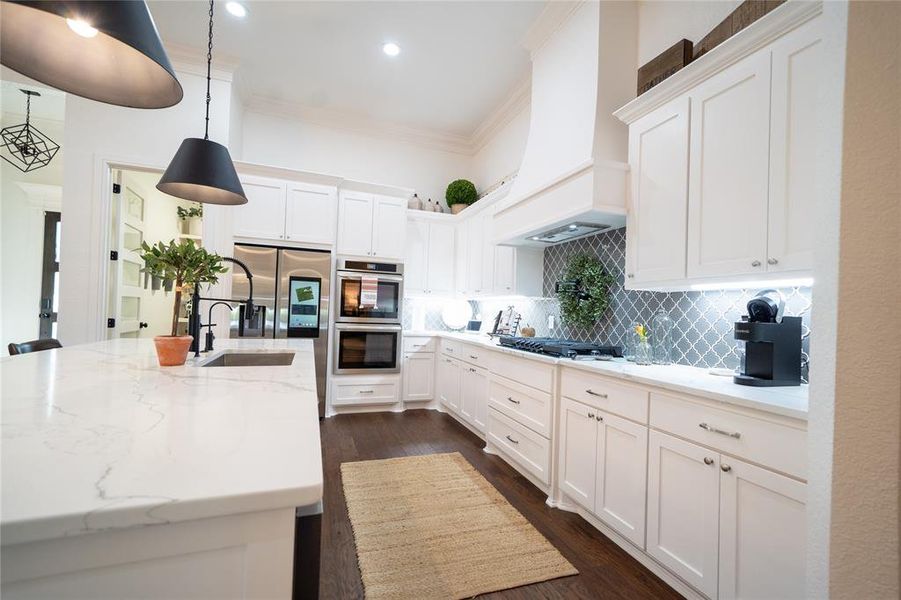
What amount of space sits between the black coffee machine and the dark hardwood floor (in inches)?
38.6

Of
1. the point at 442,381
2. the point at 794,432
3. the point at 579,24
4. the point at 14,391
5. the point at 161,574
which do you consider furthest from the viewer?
the point at 442,381

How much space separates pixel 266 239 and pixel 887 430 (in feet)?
13.8

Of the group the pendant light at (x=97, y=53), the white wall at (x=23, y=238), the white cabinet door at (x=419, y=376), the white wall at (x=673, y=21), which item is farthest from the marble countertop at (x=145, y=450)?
the white wall at (x=23, y=238)

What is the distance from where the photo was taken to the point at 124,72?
1.14m

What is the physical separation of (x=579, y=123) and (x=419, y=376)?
3025 mm

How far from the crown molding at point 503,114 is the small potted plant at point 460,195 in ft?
2.04

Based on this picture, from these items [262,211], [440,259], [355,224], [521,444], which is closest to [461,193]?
[440,259]

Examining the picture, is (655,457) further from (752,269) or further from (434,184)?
(434,184)

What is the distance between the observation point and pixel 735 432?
142 centimetres

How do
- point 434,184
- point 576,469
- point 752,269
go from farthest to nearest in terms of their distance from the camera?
point 434,184
point 576,469
point 752,269

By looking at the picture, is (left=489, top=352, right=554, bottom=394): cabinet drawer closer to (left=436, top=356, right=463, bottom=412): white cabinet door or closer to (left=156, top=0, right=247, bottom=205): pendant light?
(left=436, top=356, right=463, bottom=412): white cabinet door

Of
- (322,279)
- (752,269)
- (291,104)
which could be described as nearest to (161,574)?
(752,269)

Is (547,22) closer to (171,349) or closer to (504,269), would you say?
(504,269)

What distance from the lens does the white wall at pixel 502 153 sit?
4.16 metres
